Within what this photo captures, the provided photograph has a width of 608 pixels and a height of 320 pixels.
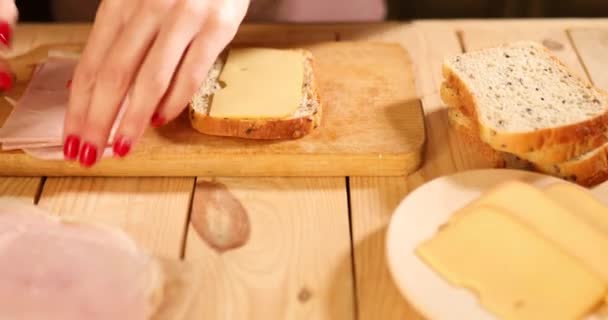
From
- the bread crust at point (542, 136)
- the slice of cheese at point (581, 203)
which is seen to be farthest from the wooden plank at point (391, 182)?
the slice of cheese at point (581, 203)

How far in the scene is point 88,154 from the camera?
1131 mm

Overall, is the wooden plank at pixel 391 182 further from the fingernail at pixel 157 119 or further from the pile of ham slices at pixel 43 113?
the pile of ham slices at pixel 43 113

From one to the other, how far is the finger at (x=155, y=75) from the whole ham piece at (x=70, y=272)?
157 mm

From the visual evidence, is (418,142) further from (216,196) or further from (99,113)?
(99,113)

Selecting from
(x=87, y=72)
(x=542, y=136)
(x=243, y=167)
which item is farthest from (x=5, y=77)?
(x=542, y=136)

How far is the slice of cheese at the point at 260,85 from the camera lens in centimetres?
120

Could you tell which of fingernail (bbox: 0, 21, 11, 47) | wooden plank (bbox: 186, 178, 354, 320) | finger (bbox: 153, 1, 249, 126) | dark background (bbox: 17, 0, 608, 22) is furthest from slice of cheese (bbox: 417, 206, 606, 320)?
dark background (bbox: 17, 0, 608, 22)

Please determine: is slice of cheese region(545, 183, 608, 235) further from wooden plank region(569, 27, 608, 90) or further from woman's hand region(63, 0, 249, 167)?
woman's hand region(63, 0, 249, 167)

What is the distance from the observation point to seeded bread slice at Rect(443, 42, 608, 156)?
1.12 metres

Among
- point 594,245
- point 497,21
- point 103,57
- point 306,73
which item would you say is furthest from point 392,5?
point 594,245

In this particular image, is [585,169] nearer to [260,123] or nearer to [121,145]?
[260,123]

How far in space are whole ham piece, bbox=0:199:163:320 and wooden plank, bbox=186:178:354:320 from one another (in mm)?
85

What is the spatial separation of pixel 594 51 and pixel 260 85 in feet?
2.37

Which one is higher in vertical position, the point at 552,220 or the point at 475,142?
the point at 552,220
